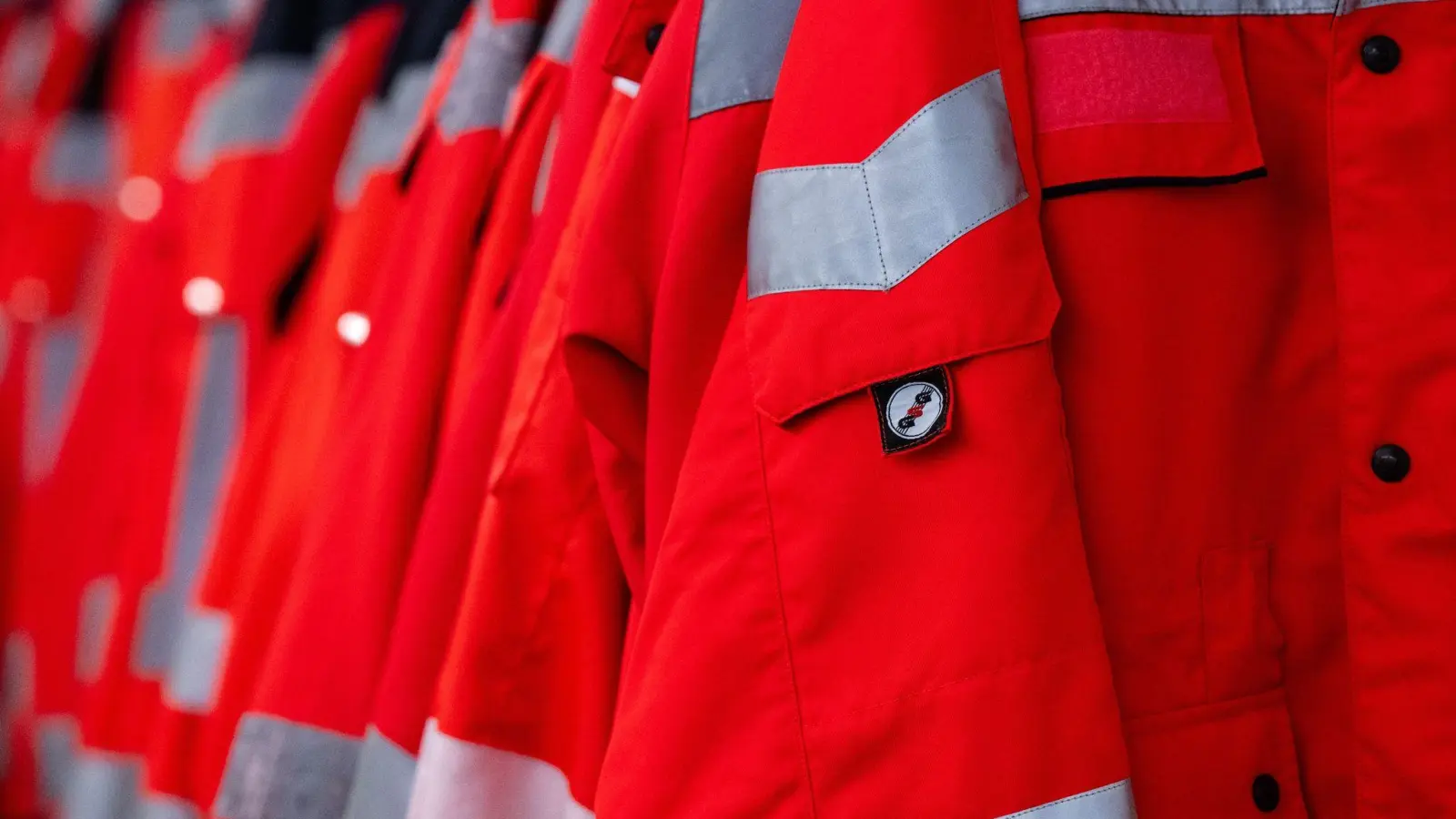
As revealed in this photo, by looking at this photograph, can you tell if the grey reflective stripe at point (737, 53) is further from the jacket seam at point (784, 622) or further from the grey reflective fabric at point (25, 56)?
the grey reflective fabric at point (25, 56)

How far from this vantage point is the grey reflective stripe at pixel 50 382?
1.71 meters

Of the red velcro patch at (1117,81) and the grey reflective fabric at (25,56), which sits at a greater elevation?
the grey reflective fabric at (25,56)

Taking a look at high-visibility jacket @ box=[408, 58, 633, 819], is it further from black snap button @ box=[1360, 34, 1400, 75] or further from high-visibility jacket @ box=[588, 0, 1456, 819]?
black snap button @ box=[1360, 34, 1400, 75]

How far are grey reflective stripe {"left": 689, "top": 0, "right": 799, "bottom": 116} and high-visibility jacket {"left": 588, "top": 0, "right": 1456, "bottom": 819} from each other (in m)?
0.05

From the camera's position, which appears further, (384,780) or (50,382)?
(50,382)

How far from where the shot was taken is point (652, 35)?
2.73 feet

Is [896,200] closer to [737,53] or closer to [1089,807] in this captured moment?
[737,53]

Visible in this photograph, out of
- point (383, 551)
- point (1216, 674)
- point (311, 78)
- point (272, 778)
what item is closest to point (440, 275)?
point (383, 551)

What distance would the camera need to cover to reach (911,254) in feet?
2.21

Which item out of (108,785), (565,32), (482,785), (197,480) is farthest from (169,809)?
(565,32)

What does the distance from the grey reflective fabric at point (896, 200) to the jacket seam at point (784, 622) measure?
0.34ft

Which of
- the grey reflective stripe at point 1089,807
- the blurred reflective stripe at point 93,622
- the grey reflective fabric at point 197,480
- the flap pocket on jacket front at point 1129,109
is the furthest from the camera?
the blurred reflective stripe at point 93,622

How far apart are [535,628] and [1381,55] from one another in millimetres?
677

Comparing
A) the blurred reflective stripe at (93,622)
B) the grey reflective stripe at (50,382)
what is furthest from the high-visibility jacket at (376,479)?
the grey reflective stripe at (50,382)
